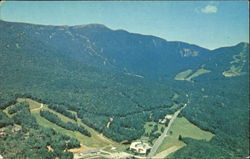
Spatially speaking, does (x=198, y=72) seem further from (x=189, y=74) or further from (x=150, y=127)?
(x=150, y=127)

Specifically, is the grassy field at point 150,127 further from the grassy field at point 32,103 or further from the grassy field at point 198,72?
the grassy field at point 198,72

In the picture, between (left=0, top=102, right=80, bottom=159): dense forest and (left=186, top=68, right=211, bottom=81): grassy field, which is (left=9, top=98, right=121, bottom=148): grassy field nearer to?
(left=0, top=102, right=80, bottom=159): dense forest

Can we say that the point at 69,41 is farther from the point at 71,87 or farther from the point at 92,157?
the point at 92,157

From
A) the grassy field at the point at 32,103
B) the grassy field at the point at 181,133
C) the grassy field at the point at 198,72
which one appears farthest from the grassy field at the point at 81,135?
the grassy field at the point at 198,72

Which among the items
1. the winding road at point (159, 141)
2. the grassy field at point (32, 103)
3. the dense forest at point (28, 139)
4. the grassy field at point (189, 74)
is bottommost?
the winding road at point (159, 141)

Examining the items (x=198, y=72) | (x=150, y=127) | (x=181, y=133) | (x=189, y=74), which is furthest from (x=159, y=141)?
(x=189, y=74)

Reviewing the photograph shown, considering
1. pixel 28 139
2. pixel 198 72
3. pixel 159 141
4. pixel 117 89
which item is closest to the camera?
pixel 28 139
